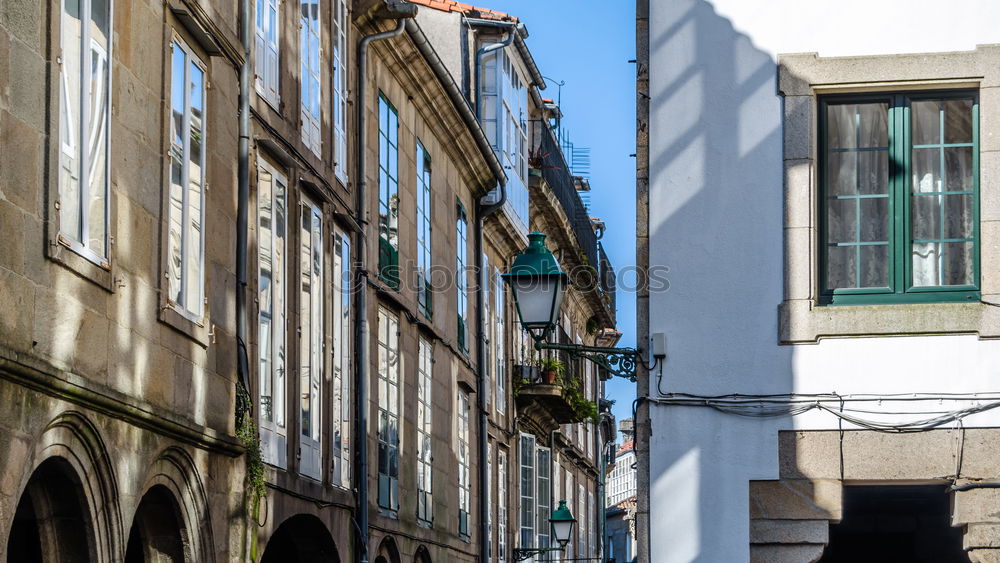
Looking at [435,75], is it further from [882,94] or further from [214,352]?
[882,94]

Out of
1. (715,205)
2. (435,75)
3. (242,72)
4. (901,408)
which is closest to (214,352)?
(242,72)

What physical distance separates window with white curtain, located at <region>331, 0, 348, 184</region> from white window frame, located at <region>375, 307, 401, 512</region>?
2.19 m

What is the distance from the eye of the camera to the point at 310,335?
15.5 metres

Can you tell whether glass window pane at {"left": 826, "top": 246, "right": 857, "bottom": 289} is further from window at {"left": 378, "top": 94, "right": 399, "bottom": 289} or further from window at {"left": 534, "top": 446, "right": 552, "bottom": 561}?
window at {"left": 534, "top": 446, "right": 552, "bottom": 561}

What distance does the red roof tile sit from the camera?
2588 centimetres

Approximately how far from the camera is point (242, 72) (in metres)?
13.5

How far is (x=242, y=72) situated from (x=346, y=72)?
13.9ft

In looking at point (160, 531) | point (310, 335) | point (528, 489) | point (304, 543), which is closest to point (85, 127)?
point (160, 531)

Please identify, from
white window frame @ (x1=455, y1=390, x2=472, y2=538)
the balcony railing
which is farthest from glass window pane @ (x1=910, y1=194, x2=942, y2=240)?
the balcony railing

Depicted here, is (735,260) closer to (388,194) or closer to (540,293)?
(540,293)

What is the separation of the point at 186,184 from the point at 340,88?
5519mm

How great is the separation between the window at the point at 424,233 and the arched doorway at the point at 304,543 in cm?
512

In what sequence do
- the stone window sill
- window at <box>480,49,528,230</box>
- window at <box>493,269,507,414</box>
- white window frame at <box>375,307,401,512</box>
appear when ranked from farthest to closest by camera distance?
window at <box>493,269,507,414</box>
window at <box>480,49,528,230</box>
white window frame at <box>375,307,401,512</box>
the stone window sill

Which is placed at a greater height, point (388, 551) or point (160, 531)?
point (160, 531)
